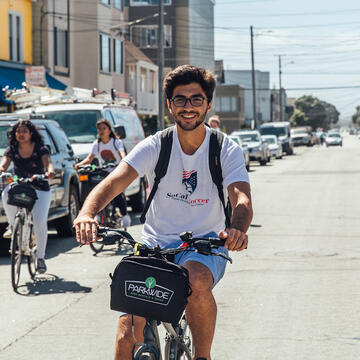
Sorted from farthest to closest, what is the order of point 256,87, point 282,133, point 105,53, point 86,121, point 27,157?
point 256,87 < point 282,133 < point 105,53 < point 86,121 < point 27,157

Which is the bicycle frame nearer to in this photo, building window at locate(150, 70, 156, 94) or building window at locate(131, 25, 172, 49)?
building window at locate(150, 70, 156, 94)

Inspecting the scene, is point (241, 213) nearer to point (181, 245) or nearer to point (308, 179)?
point (181, 245)

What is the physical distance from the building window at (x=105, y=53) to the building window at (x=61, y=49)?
179 inches

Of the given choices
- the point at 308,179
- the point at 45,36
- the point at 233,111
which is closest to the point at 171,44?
the point at 233,111

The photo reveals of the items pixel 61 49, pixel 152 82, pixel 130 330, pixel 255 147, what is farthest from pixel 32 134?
pixel 152 82

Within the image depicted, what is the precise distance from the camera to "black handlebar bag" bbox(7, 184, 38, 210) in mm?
9234

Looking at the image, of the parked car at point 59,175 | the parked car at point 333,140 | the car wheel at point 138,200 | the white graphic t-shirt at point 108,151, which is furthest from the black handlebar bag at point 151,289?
the parked car at point 333,140

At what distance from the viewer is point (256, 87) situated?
136m

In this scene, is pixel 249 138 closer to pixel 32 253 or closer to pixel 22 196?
pixel 32 253

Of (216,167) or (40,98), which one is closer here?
(216,167)

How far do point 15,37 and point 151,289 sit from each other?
3056cm

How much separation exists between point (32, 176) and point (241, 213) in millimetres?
5775

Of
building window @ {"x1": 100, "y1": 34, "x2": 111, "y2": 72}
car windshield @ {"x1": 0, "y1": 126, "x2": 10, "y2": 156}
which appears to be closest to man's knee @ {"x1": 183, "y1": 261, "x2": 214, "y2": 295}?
car windshield @ {"x1": 0, "y1": 126, "x2": 10, "y2": 156}

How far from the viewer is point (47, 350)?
6.43m
